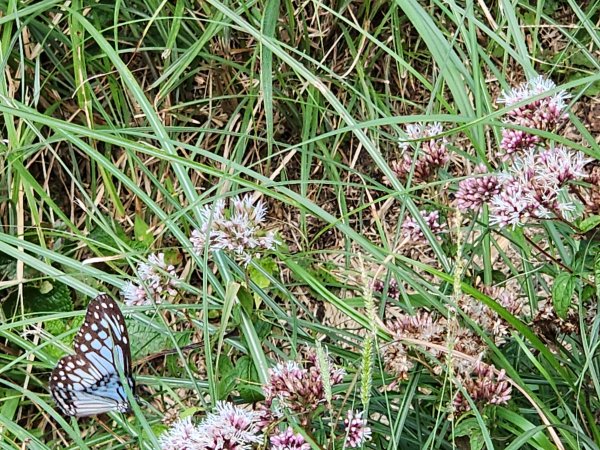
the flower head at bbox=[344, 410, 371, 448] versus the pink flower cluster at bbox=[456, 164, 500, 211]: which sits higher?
the pink flower cluster at bbox=[456, 164, 500, 211]

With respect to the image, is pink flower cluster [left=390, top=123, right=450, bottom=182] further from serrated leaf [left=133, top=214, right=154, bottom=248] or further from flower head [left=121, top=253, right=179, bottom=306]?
serrated leaf [left=133, top=214, right=154, bottom=248]

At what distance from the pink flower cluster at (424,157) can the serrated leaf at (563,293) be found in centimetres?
29

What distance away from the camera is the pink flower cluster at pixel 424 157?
1185 mm

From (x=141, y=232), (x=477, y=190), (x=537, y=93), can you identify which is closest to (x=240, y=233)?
(x=477, y=190)

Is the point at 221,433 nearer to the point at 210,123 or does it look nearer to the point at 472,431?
the point at 472,431

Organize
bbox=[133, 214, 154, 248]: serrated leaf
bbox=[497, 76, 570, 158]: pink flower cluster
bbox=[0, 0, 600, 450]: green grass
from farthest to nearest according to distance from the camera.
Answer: bbox=[133, 214, 154, 248]: serrated leaf → bbox=[0, 0, 600, 450]: green grass → bbox=[497, 76, 570, 158]: pink flower cluster

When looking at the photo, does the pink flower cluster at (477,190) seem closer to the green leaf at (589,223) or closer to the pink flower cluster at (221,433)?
the green leaf at (589,223)

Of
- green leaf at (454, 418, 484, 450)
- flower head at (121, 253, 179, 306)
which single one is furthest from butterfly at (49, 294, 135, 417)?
green leaf at (454, 418, 484, 450)

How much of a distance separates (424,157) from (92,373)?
1.88 feet

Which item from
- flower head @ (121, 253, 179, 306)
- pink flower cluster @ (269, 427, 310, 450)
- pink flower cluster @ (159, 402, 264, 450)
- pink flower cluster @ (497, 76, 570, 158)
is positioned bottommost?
pink flower cluster @ (269, 427, 310, 450)

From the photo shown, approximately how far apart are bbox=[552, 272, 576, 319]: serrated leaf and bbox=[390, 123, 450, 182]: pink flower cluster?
288 mm

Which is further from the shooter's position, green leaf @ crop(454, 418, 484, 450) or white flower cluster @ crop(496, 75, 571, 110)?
white flower cluster @ crop(496, 75, 571, 110)

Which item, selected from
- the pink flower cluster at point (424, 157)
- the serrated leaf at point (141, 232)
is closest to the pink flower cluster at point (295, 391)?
the pink flower cluster at point (424, 157)

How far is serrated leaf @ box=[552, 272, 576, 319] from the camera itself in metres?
0.95
